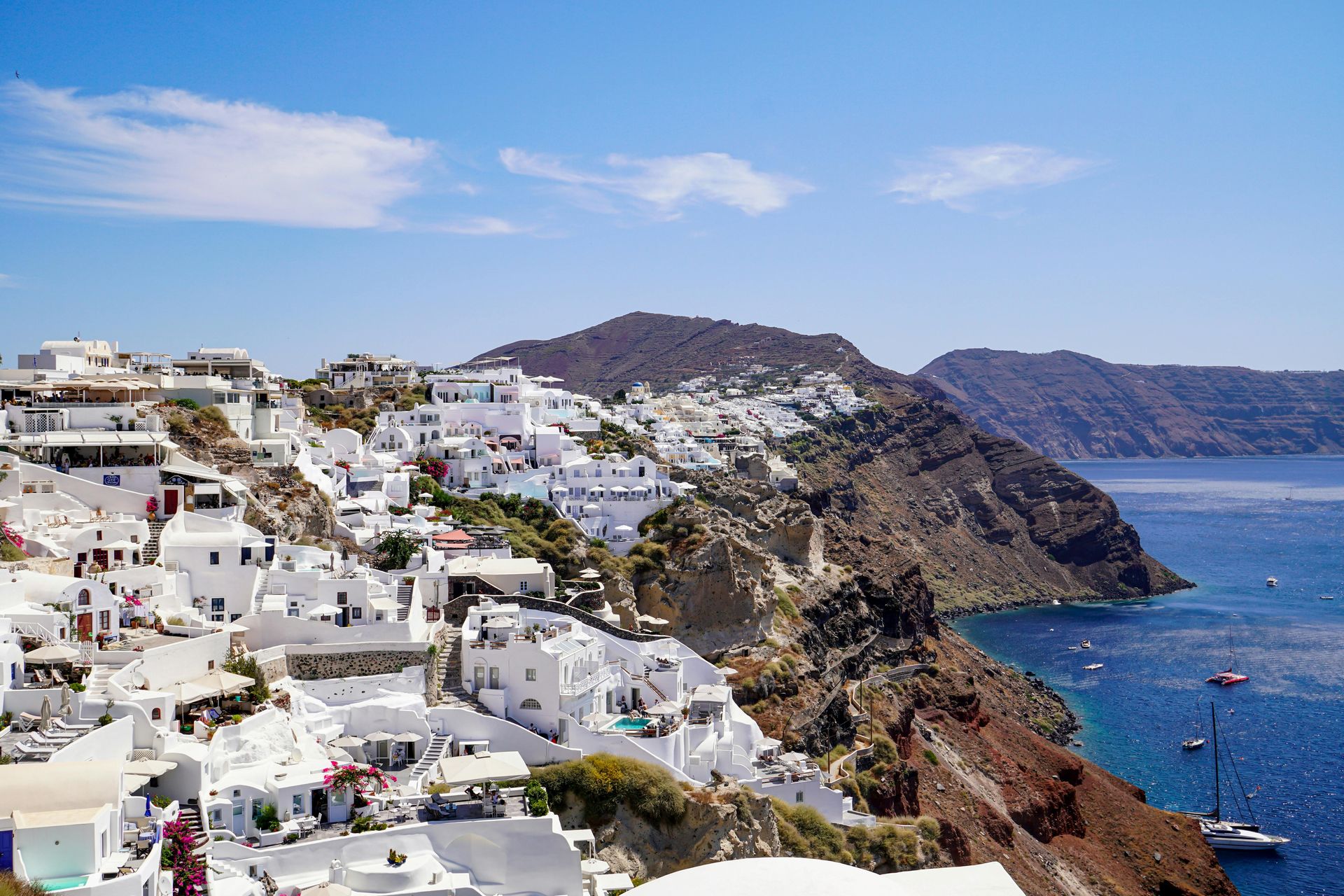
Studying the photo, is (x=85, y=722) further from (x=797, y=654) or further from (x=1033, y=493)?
(x=1033, y=493)

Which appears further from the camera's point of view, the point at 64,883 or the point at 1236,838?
the point at 1236,838

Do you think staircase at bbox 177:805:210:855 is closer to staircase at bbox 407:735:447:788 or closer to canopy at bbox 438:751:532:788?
canopy at bbox 438:751:532:788

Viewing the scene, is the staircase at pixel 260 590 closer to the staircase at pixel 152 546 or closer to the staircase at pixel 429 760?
the staircase at pixel 152 546

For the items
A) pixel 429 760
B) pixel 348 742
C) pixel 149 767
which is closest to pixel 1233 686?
pixel 429 760

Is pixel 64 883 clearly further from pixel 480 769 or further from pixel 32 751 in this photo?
pixel 480 769

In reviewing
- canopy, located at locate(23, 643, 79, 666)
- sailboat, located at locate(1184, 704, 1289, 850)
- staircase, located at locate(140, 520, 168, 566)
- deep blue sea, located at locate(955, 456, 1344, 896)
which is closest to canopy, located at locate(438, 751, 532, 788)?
canopy, located at locate(23, 643, 79, 666)

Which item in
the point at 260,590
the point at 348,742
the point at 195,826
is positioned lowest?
the point at 195,826

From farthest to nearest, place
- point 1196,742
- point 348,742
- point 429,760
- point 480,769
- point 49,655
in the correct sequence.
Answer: point 1196,742
point 429,760
point 348,742
point 480,769
point 49,655
